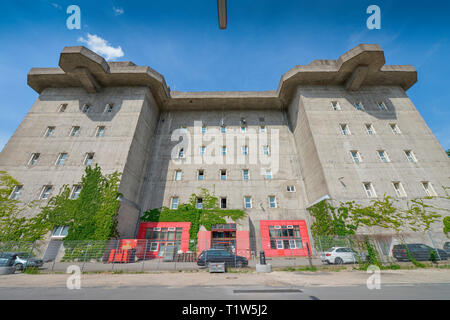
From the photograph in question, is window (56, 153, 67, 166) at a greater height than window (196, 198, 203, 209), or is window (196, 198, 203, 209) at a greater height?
window (56, 153, 67, 166)

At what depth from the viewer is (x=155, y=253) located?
20.5m

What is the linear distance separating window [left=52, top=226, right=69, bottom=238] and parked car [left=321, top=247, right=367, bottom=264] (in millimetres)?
24184

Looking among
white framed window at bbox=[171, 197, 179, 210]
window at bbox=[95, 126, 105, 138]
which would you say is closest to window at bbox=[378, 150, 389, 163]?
white framed window at bbox=[171, 197, 179, 210]

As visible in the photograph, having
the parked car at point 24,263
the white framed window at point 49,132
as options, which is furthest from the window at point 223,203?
the white framed window at point 49,132

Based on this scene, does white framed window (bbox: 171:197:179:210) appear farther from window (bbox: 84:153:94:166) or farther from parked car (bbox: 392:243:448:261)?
parked car (bbox: 392:243:448:261)

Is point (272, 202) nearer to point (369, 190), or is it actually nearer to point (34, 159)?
point (369, 190)

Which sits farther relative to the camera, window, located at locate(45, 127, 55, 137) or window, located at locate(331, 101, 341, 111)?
window, located at locate(331, 101, 341, 111)

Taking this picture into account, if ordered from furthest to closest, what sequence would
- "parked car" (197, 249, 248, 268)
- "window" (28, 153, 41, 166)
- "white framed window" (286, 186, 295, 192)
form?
"white framed window" (286, 186, 295, 192) → "window" (28, 153, 41, 166) → "parked car" (197, 249, 248, 268)

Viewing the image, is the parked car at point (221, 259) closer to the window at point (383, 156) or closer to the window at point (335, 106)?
the window at point (383, 156)

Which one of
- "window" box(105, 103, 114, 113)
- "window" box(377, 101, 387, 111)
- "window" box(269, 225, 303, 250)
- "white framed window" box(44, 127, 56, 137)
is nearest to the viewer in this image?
"window" box(269, 225, 303, 250)

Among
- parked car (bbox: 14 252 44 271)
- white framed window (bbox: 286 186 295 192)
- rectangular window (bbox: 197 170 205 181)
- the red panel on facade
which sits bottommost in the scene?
parked car (bbox: 14 252 44 271)

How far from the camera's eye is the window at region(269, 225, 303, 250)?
70.6 ft

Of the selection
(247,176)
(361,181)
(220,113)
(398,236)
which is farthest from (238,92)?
(398,236)

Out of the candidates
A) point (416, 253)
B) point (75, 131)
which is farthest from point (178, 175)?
point (416, 253)
